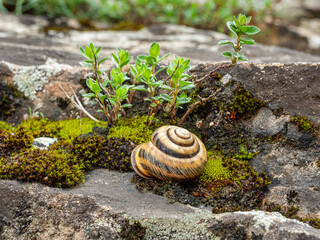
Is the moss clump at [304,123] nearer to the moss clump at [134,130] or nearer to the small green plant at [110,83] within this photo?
the moss clump at [134,130]

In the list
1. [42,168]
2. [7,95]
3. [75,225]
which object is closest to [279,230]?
[75,225]

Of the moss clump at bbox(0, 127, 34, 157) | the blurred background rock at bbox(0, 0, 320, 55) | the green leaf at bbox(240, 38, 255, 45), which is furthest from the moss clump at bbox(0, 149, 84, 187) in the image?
the blurred background rock at bbox(0, 0, 320, 55)

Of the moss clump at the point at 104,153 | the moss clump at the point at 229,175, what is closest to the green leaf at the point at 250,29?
the moss clump at the point at 229,175

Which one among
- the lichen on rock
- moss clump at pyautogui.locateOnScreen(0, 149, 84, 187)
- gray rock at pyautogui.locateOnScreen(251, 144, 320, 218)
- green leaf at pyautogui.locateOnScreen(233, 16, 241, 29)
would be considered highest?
green leaf at pyautogui.locateOnScreen(233, 16, 241, 29)

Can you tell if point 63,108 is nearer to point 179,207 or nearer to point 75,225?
point 75,225

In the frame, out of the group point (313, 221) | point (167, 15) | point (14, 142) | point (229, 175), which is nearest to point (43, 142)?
point (14, 142)

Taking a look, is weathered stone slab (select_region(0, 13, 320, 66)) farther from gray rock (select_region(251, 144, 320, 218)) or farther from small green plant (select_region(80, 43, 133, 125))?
gray rock (select_region(251, 144, 320, 218))

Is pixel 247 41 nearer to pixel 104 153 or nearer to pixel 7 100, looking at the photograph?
pixel 104 153
